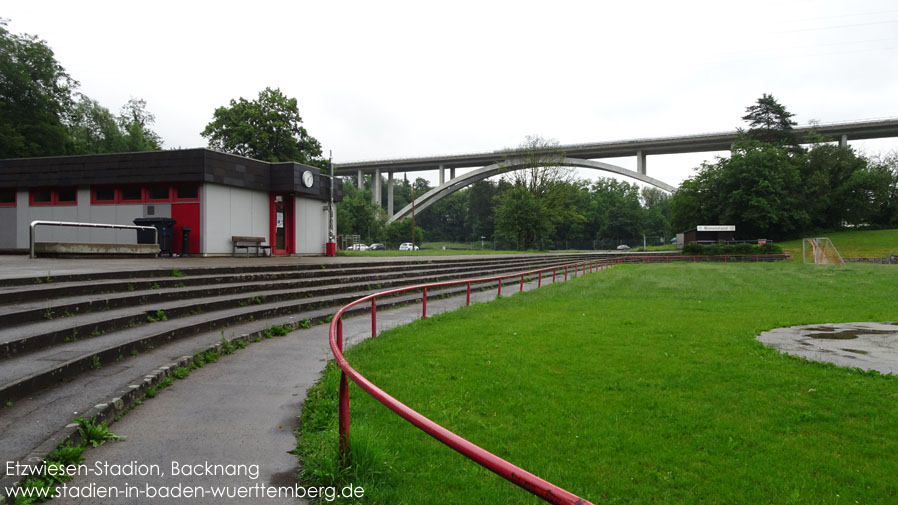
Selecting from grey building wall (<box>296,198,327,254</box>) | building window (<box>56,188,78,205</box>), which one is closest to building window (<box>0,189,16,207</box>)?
building window (<box>56,188,78,205</box>)

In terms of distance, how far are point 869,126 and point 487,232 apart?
213 feet

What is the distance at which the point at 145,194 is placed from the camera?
790 inches

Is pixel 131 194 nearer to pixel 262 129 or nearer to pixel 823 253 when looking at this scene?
pixel 262 129

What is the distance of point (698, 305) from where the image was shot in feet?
46.3

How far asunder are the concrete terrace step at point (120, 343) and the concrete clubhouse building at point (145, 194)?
32.7 feet

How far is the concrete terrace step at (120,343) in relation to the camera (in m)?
4.66

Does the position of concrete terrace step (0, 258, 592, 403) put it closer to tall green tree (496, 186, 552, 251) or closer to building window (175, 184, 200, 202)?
building window (175, 184, 200, 202)

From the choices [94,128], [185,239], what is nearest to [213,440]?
[185,239]

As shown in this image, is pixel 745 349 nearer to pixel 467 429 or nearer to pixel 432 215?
pixel 467 429

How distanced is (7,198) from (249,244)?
10273 mm

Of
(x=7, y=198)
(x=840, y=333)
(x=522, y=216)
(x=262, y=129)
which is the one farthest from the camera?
(x=522, y=216)

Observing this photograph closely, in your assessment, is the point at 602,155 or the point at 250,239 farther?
the point at 602,155

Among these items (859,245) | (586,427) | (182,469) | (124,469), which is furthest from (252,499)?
(859,245)

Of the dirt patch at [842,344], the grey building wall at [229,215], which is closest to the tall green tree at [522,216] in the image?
the grey building wall at [229,215]
